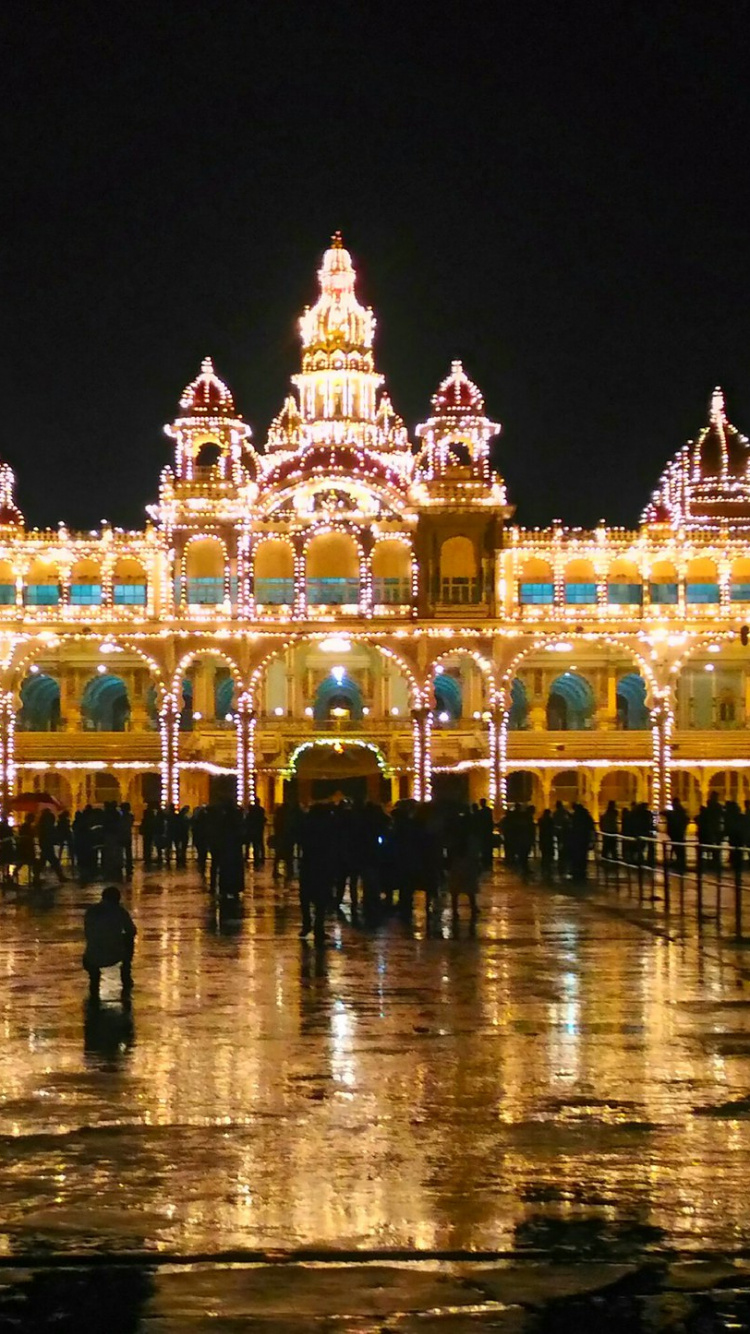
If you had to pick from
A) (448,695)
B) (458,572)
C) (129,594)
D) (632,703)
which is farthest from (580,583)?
(129,594)

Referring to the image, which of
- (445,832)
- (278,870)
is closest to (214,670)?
(278,870)

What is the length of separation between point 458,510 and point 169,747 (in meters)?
9.86

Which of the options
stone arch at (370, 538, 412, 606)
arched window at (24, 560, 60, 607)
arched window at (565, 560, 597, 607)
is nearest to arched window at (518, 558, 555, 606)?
arched window at (565, 560, 597, 607)

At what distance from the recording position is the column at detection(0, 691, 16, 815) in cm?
4841

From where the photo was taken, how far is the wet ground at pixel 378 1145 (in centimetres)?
630

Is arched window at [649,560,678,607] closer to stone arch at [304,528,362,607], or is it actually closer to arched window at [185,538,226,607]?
stone arch at [304,528,362,607]

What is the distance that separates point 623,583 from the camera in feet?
166

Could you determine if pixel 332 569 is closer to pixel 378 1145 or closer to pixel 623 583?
pixel 623 583

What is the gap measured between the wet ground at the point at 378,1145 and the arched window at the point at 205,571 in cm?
3408

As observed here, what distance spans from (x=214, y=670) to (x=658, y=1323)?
48.2 m

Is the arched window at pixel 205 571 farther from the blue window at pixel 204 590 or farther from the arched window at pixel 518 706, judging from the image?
the arched window at pixel 518 706

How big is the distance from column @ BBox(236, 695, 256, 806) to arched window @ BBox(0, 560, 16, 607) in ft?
24.6

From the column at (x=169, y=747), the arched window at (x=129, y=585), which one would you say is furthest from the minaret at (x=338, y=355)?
the column at (x=169, y=747)

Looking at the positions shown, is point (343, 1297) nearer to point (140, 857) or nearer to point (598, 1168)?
point (598, 1168)
